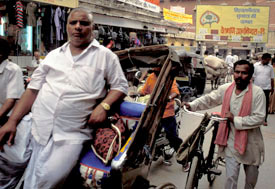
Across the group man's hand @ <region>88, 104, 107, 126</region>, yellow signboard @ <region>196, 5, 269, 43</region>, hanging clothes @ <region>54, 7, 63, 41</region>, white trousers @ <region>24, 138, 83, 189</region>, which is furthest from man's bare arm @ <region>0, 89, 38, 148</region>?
yellow signboard @ <region>196, 5, 269, 43</region>

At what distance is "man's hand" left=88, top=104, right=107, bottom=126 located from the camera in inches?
87.6

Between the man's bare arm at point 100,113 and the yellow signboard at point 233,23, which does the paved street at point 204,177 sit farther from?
the yellow signboard at point 233,23

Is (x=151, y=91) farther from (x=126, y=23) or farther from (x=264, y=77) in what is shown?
(x=126, y=23)

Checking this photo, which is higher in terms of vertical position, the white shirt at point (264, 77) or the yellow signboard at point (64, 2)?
the yellow signboard at point (64, 2)

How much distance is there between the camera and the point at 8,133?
2256 mm

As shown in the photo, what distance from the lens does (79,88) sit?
2223 mm

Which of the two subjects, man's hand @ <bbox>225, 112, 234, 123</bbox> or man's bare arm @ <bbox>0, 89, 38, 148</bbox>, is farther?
man's hand @ <bbox>225, 112, 234, 123</bbox>

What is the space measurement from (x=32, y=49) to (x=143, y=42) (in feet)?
33.5

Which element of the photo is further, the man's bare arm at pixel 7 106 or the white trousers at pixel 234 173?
the white trousers at pixel 234 173

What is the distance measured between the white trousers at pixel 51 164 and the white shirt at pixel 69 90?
0.06 meters

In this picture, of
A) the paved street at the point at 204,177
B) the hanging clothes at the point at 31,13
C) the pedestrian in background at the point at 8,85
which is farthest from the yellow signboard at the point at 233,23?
the pedestrian in background at the point at 8,85

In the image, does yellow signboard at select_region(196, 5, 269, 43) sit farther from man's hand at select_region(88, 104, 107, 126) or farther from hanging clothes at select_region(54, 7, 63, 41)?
man's hand at select_region(88, 104, 107, 126)

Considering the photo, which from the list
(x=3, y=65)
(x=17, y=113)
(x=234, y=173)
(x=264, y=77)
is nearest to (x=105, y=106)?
(x=17, y=113)

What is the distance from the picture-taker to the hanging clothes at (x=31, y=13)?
10876 millimetres
